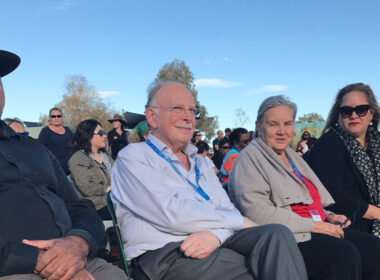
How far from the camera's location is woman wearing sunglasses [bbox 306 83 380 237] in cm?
327

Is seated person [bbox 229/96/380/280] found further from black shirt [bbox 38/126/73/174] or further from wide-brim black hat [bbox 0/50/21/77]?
black shirt [bbox 38/126/73/174]

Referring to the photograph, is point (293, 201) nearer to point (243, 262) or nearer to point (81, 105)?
point (243, 262)

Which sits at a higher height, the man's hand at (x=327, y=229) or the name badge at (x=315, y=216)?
the name badge at (x=315, y=216)

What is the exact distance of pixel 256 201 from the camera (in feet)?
8.81

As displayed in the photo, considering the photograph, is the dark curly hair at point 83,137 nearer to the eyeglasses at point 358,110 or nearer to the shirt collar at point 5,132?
the shirt collar at point 5,132

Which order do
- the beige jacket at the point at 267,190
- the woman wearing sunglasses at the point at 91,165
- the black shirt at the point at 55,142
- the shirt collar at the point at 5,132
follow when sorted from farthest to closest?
the black shirt at the point at 55,142 < the woman wearing sunglasses at the point at 91,165 < the beige jacket at the point at 267,190 < the shirt collar at the point at 5,132

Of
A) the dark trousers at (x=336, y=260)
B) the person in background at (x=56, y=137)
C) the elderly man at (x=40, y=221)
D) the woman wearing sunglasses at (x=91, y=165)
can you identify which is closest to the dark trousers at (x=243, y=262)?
the elderly man at (x=40, y=221)

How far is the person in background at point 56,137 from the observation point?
7.15 meters

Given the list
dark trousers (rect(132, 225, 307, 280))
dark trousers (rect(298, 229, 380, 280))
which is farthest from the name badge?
dark trousers (rect(132, 225, 307, 280))

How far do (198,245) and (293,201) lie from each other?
1048mm

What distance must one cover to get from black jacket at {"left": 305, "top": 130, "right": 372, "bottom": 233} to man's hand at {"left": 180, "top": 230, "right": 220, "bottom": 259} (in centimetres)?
168

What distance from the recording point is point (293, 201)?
2758mm

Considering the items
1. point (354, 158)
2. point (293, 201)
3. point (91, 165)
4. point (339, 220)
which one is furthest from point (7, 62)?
point (354, 158)

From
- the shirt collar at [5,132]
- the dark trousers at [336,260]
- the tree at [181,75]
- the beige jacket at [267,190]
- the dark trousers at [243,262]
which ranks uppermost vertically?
the tree at [181,75]
